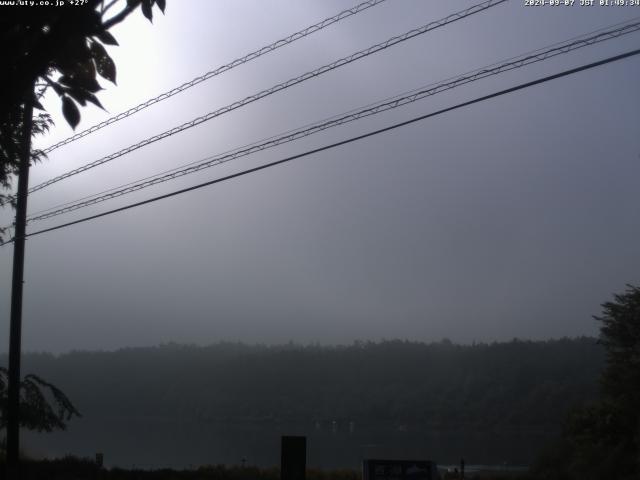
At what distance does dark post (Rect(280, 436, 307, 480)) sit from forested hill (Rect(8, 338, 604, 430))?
40.7 meters

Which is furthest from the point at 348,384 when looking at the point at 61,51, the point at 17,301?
the point at 61,51

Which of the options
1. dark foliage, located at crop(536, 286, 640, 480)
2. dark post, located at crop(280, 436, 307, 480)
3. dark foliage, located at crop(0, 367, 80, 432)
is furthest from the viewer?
dark foliage, located at crop(536, 286, 640, 480)

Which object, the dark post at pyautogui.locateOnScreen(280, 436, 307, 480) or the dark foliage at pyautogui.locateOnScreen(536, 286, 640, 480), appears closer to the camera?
the dark post at pyautogui.locateOnScreen(280, 436, 307, 480)

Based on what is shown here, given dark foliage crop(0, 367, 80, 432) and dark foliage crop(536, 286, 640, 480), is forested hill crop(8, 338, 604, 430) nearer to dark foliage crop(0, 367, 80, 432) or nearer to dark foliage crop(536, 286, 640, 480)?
dark foliage crop(536, 286, 640, 480)

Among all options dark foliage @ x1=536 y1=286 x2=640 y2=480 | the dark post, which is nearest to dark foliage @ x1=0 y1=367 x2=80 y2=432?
the dark post

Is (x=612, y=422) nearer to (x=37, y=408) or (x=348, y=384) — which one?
(x=37, y=408)

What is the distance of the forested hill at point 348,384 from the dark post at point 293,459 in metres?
40.7

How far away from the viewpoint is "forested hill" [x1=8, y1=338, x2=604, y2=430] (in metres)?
54.5

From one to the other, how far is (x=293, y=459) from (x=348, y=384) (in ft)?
180

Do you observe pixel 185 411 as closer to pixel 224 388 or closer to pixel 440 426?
pixel 224 388

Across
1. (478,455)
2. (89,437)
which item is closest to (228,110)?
(478,455)

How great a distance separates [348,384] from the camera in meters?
66.2

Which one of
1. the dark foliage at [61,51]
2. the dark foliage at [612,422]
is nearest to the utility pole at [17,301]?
the dark foliage at [61,51]

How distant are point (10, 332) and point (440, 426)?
40.6 metres
